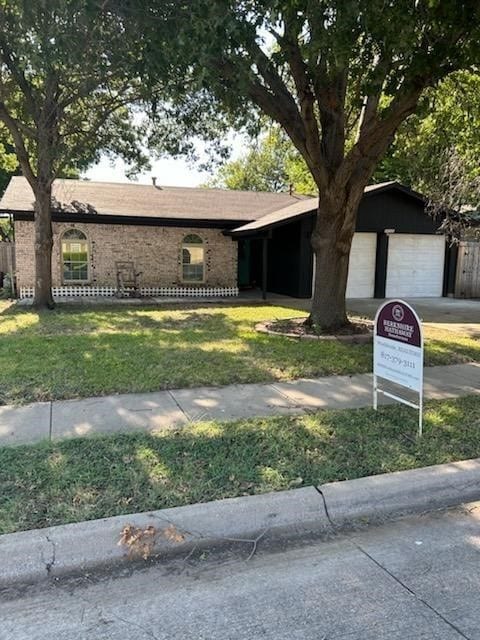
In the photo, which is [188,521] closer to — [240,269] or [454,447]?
[454,447]

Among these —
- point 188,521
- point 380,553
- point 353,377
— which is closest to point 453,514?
point 380,553

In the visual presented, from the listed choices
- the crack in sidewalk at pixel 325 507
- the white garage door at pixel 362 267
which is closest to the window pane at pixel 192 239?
the white garage door at pixel 362 267

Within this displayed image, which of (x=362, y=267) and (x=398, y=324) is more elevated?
(x=362, y=267)

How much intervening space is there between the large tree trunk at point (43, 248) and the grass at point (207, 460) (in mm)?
9681

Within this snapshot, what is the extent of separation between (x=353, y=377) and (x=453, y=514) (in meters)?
3.32

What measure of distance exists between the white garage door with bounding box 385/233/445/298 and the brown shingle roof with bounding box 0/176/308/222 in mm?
5062

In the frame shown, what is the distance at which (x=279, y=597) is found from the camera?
2.63 m

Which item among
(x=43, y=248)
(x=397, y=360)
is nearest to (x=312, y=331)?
(x=397, y=360)

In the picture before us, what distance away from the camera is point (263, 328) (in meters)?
10.4

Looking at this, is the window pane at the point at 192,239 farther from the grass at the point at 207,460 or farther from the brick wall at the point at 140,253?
the grass at the point at 207,460

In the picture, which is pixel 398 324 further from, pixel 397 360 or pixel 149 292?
pixel 149 292

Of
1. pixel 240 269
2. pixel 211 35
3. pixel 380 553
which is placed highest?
pixel 211 35

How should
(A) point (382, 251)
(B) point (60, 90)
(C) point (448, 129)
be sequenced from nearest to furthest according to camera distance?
(B) point (60, 90), (C) point (448, 129), (A) point (382, 251)

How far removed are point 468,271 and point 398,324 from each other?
1613 centimetres
